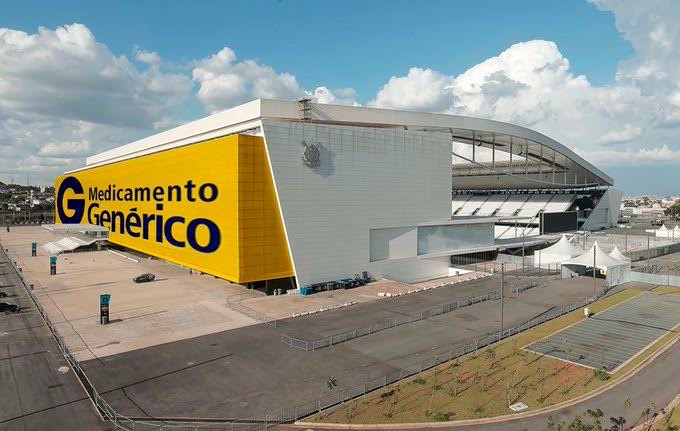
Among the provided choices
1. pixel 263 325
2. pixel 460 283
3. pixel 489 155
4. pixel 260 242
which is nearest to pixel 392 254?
pixel 460 283

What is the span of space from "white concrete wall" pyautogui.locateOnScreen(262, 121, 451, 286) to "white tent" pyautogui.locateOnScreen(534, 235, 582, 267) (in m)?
13.0

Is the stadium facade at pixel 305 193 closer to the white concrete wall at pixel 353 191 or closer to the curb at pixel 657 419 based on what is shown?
the white concrete wall at pixel 353 191

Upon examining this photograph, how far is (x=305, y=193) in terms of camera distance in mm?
45188

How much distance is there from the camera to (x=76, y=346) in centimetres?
A: 2956

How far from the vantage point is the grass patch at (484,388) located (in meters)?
20.1

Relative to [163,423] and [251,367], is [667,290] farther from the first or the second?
[163,423]

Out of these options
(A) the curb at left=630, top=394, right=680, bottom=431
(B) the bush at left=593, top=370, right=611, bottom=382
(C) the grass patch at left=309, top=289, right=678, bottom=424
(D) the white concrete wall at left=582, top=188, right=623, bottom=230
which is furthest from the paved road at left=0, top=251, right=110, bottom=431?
(D) the white concrete wall at left=582, top=188, right=623, bottom=230

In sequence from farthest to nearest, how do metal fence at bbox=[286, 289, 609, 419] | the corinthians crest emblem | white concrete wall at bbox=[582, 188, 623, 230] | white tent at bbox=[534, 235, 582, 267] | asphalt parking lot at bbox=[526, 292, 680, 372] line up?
white concrete wall at bbox=[582, 188, 623, 230]
white tent at bbox=[534, 235, 582, 267]
the corinthians crest emblem
asphalt parking lot at bbox=[526, 292, 680, 372]
metal fence at bbox=[286, 289, 609, 419]

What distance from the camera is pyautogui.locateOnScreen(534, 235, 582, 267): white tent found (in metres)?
56.9

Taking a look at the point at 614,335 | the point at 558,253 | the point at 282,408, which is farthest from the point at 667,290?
the point at 282,408

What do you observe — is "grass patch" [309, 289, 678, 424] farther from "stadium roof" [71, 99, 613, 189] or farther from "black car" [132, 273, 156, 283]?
"black car" [132, 273, 156, 283]

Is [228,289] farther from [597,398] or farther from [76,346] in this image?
[597,398]

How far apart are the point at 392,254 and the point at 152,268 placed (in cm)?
3404

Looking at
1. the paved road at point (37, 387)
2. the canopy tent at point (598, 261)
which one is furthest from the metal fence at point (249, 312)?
the canopy tent at point (598, 261)
